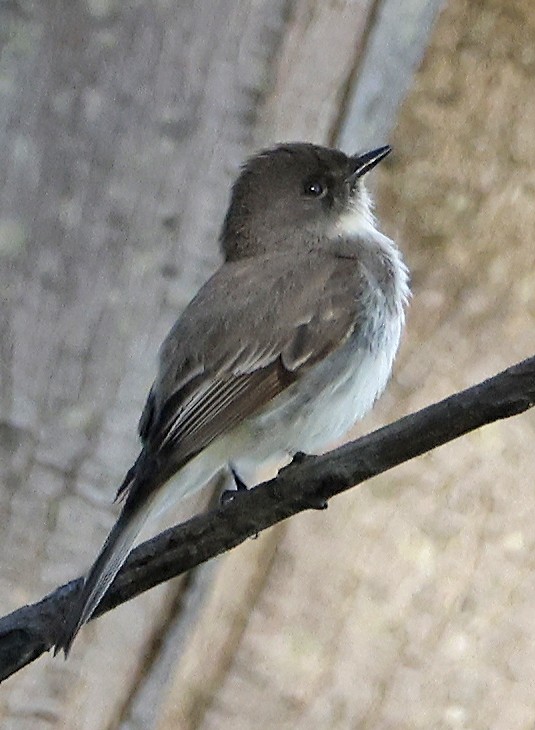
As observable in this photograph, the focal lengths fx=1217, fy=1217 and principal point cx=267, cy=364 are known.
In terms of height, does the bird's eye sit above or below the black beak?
above

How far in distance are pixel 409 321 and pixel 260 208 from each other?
0.40m

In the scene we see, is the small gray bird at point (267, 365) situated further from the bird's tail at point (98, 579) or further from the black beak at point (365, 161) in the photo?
the black beak at point (365, 161)

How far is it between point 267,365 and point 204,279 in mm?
593

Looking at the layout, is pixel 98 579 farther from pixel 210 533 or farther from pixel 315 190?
pixel 315 190

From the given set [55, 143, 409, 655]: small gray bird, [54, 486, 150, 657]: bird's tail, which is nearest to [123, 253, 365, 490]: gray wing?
[55, 143, 409, 655]: small gray bird

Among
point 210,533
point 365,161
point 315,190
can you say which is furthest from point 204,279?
point 210,533

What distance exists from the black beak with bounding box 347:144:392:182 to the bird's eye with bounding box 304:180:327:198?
0.18ft

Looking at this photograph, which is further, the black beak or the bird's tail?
the black beak

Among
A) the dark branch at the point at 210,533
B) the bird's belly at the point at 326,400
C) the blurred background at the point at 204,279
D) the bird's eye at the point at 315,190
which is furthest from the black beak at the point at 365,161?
the dark branch at the point at 210,533

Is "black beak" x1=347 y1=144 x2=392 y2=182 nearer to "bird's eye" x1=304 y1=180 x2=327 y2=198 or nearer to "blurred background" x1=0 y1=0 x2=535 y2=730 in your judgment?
"bird's eye" x1=304 y1=180 x2=327 y2=198

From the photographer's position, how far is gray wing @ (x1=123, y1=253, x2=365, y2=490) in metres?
1.68

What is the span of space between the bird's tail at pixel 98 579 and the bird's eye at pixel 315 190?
2.92 ft

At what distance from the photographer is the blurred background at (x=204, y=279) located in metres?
2.25

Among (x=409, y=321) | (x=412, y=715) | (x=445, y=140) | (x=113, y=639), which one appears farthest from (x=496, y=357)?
(x=113, y=639)
